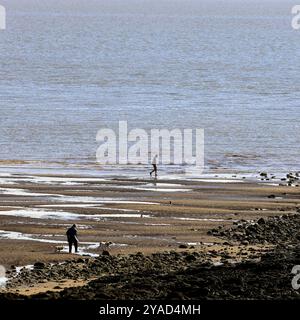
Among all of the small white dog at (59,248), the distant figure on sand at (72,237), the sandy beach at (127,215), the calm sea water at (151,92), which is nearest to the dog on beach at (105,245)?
the sandy beach at (127,215)

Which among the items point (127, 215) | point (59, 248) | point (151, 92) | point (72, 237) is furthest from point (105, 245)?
point (151, 92)

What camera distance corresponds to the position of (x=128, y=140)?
55844mm

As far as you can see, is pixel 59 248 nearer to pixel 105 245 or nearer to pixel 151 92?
pixel 105 245

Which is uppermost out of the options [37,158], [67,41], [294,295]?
[67,41]

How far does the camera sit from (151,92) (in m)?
81.1

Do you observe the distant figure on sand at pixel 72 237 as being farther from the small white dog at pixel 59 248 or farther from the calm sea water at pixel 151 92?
the calm sea water at pixel 151 92

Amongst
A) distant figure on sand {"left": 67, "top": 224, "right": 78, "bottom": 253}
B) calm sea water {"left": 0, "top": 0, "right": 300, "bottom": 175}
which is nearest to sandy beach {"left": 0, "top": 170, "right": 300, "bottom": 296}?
distant figure on sand {"left": 67, "top": 224, "right": 78, "bottom": 253}

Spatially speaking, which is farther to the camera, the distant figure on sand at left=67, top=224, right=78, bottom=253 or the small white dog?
the small white dog

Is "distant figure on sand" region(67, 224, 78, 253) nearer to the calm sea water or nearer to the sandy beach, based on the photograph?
the sandy beach

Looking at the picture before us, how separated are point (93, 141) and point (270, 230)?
917 inches

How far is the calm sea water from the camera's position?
182 feet

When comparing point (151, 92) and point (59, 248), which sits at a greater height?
point (151, 92)
